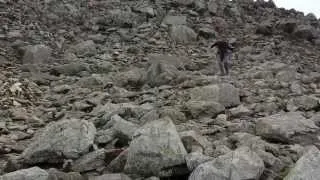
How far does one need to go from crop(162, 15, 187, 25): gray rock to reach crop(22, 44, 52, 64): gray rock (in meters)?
7.03

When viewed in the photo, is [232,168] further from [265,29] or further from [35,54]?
[265,29]

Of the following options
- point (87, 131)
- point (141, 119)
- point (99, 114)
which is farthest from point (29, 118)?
point (87, 131)

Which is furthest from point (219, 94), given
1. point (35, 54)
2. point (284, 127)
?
point (35, 54)

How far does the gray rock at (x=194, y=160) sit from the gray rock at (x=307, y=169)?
3.94ft

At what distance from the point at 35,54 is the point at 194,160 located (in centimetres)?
1190

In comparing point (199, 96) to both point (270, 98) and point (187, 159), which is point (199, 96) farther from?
point (187, 159)

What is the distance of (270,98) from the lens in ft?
40.3

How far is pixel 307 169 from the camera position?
20.8 ft

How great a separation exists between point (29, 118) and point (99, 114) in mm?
1781

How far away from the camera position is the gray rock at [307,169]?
6.22 meters

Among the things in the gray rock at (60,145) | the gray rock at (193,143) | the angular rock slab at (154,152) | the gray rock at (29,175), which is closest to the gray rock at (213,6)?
the gray rock at (193,143)

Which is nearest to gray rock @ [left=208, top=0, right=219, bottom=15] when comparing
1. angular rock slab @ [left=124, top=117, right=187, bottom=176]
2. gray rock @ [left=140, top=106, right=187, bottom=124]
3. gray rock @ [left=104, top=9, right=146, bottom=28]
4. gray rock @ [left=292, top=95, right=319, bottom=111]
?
gray rock @ [left=104, top=9, right=146, bottom=28]

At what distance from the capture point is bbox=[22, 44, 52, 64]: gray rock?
1713 cm

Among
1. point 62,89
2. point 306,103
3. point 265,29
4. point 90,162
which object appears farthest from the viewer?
point 265,29
